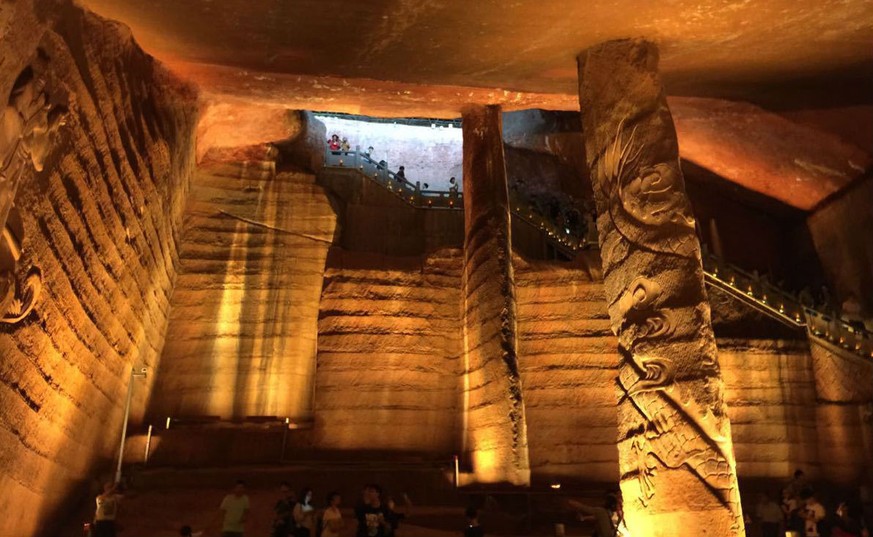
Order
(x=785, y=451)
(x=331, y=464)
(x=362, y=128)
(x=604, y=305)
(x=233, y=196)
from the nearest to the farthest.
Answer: (x=331, y=464)
(x=785, y=451)
(x=604, y=305)
(x=233, y=196)
(x=362, y=128)

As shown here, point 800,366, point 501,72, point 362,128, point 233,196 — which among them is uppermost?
point 362,128

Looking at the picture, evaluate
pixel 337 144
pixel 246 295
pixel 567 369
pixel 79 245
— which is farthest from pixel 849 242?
pixel 79 245

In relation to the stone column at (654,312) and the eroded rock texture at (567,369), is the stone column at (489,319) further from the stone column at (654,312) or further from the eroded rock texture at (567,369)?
the stone column at (654,312)

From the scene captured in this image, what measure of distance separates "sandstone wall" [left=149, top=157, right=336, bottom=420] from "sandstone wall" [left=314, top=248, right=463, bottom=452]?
34.8 inches

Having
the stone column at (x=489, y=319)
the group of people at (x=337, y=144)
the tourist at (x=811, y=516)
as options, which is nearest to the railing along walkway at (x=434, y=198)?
the group of people at (x=337, y=144)

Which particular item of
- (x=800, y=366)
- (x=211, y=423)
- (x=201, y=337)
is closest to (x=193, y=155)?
(x=201, y=337)

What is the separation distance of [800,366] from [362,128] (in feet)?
41.8

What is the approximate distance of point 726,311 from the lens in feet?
40.6

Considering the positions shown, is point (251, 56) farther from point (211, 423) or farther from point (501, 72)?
point (211, 423)

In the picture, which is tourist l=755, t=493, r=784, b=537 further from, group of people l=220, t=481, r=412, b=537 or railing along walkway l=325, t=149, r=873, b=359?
railing along walkway l=325, t=149, r=873, b=359

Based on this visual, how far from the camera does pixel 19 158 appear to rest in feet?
15.5

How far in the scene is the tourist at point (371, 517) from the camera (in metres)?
5.62

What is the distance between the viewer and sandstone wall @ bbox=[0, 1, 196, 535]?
5.96 m

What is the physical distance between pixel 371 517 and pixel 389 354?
630 centimetres
